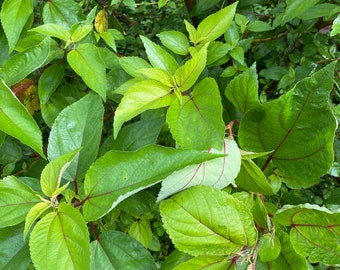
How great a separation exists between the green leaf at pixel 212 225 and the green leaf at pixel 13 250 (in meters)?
0.23

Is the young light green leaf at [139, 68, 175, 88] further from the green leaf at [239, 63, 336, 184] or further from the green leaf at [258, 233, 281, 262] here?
the green leaf at [258, 233, 281, 262]

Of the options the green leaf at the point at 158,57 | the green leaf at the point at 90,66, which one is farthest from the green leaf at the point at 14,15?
the green leaf at the point at 158,57

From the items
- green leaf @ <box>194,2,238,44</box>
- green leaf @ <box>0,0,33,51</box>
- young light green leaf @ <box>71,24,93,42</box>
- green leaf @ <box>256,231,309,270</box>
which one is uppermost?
green leaf @ <box>0,0,33,51</box>

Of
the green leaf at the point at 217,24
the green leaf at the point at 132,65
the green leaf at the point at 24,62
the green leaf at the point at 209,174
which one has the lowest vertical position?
the green leaf at the point at 209,174

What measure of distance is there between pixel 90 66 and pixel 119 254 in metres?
0.31

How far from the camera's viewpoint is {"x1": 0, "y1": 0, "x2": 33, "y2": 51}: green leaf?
72 cm

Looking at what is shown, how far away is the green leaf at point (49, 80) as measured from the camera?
0.80 meters

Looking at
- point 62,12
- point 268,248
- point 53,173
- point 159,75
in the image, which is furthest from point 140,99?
point 62,12

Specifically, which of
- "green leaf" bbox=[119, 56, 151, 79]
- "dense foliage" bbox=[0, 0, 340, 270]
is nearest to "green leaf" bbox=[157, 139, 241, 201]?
"dense foliage" bbox=[0, 0, 340, 270]

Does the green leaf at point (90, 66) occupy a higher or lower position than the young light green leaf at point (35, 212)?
higher

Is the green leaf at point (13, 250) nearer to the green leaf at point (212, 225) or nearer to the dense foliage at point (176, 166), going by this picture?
the dense foliage at point (176, 166)

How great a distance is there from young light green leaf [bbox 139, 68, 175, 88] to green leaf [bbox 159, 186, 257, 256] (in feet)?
0.55

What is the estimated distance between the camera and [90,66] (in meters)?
0.69

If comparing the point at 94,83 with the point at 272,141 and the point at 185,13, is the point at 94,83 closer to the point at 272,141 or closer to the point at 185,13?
the point at 272,141
